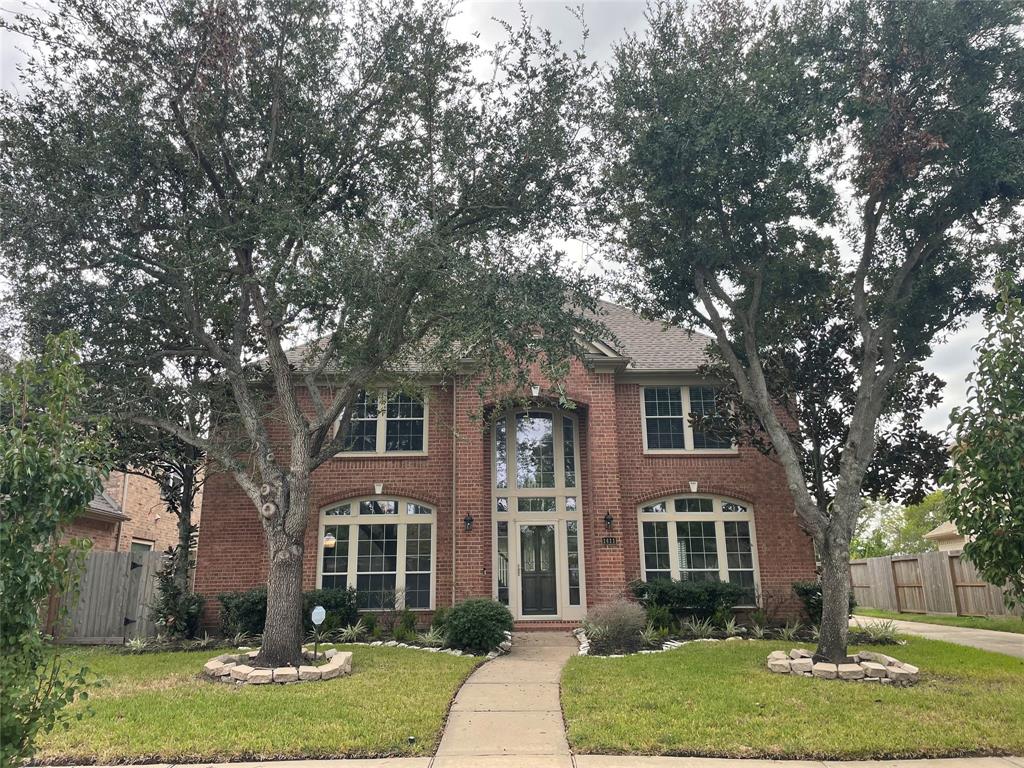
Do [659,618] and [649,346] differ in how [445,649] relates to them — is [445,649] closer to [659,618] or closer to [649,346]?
[659,618]

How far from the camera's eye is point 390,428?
1584 cm

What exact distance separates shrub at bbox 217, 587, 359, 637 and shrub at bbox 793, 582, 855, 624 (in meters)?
9.11

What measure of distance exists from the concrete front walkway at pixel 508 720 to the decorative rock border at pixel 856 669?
314cm

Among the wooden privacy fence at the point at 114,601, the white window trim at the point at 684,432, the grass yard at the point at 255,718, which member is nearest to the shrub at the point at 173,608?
the wooden privacy fence at the point at 114,601

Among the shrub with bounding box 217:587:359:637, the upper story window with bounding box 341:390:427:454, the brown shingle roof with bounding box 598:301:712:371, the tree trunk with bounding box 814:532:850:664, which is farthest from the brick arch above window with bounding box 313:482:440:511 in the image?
the tree trunk with bounding box 814:532:850:664

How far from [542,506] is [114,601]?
9.10m

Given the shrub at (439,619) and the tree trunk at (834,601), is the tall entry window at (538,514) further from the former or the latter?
the tree trunk at (834,601)

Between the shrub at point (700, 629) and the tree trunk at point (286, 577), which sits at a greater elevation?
the tree trunk at point (286, 577)

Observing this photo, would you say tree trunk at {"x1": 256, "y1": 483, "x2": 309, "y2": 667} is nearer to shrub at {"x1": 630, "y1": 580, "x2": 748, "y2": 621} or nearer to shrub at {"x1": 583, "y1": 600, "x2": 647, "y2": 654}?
shrub at {"x1": 583, "y1": 600, "x2": 647, "y2": 654}

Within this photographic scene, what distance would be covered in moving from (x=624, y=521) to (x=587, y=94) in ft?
29.1

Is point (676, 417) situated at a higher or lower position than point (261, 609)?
higher

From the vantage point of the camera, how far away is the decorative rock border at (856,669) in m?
8.88

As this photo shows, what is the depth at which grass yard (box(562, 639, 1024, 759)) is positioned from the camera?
6078 mm

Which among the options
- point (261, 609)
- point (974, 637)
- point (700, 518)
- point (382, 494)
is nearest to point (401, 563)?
point (382, 494)
